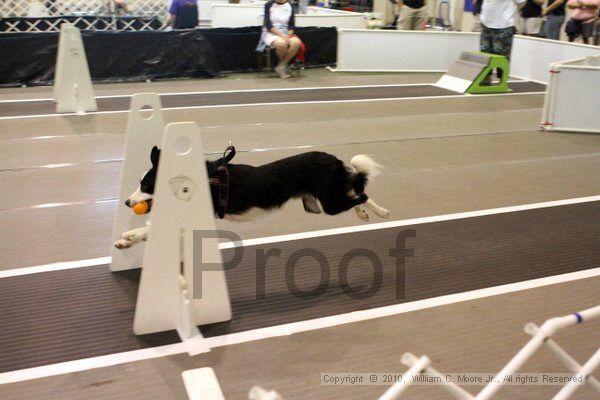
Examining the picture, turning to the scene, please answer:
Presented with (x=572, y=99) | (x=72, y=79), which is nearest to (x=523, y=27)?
(x=572, y=99)

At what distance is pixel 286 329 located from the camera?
2863 millimetres

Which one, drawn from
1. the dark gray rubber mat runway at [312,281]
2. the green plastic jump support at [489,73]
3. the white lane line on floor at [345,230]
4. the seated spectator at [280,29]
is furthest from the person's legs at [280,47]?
the dark gray rubber mat runway at [312,281]

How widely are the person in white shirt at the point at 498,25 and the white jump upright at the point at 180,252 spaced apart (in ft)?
22.7

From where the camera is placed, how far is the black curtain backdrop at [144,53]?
8836 millimetres

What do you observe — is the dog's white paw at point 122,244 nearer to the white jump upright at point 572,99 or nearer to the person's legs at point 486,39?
the white jump upright at point 572,99

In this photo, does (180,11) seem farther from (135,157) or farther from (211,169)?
(211,169)

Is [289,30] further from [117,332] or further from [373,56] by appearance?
[117,332]

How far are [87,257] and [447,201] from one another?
8.64 ft

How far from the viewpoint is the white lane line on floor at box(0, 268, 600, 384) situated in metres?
2.52

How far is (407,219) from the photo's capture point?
4.27m

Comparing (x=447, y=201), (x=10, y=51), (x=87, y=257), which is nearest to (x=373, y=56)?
(x=10, y=51)

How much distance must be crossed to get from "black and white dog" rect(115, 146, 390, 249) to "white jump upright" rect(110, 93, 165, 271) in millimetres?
220

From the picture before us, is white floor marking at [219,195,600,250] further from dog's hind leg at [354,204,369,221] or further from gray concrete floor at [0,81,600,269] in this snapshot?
dog's hind leg at [354,204,369,221]

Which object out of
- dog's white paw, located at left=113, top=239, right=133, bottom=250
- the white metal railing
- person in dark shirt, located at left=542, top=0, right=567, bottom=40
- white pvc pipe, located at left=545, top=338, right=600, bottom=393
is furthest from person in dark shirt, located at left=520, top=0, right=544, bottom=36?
white pvc pipe, located at left=545, top=338, right=600, bottom=393
